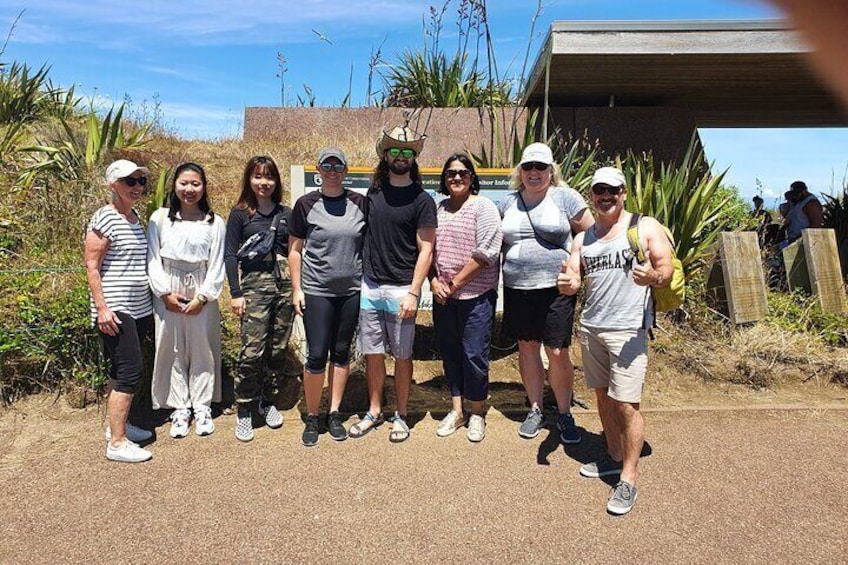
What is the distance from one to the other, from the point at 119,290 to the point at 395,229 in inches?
70.9

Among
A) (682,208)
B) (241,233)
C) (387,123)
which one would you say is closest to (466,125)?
(387,123)

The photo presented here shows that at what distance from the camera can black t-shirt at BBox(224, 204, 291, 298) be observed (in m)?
4.04

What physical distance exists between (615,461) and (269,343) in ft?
8.20

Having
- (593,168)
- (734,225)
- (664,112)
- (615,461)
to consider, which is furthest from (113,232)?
(664,112)

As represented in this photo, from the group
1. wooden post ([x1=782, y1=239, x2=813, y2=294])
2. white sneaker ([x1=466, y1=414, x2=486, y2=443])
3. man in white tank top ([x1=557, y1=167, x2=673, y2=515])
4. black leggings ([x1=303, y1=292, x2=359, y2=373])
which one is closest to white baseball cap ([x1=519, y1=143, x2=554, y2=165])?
man in white tank top ([x1=557, y1=167, x2=673, y2=515])

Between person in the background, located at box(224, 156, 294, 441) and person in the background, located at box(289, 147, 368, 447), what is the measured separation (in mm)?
224

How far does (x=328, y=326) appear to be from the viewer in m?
3.96

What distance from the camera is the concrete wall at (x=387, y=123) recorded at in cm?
904

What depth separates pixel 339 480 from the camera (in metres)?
3.42

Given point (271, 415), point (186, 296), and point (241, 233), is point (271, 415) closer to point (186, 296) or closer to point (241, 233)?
point (186, 296)

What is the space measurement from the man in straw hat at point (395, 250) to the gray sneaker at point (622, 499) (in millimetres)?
1453

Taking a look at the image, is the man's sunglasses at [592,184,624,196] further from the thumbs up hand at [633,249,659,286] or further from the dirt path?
the dirt path

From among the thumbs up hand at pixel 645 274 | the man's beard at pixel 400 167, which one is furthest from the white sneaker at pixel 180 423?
the thumbs up hand at pixel 645 274

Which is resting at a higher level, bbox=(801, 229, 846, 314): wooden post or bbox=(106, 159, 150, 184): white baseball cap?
bbox=(106, 159, 150, 184): white baseball cap
